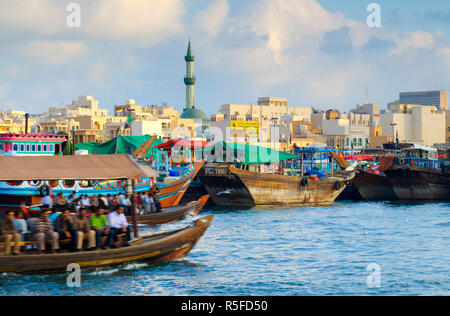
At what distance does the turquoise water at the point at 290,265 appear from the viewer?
21.6 meters

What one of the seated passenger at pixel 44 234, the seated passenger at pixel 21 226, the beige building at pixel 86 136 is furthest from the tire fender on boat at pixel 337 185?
the beige building at pixel 86 136

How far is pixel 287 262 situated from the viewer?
2606 cm

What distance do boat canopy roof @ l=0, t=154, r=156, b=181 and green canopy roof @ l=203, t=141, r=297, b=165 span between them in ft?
83.0

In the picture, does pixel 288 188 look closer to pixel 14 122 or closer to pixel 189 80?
pixel 14 122

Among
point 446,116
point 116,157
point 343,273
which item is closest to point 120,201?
point 116,157

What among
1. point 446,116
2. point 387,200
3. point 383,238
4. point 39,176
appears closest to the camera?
point 39,176

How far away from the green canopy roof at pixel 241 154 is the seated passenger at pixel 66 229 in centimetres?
2781

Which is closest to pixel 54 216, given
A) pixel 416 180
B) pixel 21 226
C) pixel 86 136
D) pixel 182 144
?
pixel 21 226

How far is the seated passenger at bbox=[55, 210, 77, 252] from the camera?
2238 centimetres

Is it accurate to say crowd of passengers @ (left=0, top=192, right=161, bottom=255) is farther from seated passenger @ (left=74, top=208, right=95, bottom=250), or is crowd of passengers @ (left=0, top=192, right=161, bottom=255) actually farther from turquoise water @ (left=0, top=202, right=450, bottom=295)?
turquoise water @ (left=0, top=202, right=450, bottom=295)

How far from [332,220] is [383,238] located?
7481 millimetres

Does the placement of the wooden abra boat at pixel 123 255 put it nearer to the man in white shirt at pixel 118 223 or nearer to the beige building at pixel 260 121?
the man in white shirt at pixel 118 223
